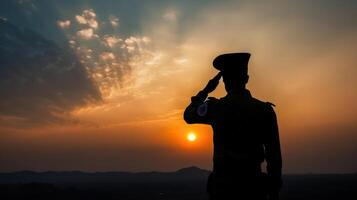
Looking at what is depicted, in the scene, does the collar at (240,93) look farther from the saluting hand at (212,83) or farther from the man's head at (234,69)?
the saluting hand at (212,83)

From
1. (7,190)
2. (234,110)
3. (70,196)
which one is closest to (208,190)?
(234,110)

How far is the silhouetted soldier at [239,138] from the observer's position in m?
3.48

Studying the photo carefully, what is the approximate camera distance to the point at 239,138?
3.56 meters

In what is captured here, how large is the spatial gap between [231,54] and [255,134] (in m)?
0.86

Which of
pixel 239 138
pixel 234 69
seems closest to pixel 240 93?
pixel 234 69

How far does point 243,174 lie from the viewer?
3479 millimetres

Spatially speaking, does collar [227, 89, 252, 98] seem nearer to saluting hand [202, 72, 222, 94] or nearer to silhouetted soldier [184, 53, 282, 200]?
silhouetted soldier [184, 53, 282, 200]

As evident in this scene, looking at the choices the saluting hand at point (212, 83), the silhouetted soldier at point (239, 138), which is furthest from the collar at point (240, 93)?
the saluting hand at point (212, 83)

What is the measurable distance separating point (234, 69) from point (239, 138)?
75 cm

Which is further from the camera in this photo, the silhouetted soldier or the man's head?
the man's head

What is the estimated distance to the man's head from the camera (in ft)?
12.5

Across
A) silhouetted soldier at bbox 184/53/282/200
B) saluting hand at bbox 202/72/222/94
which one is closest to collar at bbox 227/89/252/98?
silhouetted soldier at bbox 184/53/282/200

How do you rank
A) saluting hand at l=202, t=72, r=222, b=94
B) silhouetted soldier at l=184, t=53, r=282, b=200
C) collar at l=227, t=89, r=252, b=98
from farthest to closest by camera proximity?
saluting hand at l=202, t=72, r=222, b=94 → collar at l=227, t=89, r=252, b=98 → silhouetted soldier at l=184, t=53, r=282, b=200

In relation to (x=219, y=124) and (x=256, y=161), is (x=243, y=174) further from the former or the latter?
(x=219, y=124)
